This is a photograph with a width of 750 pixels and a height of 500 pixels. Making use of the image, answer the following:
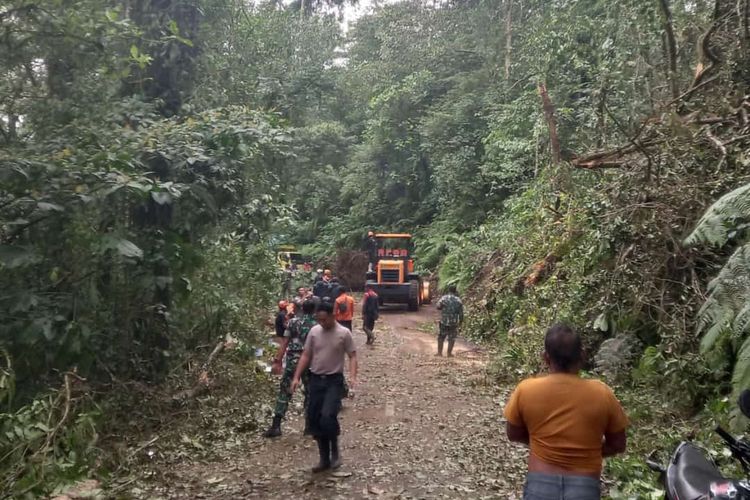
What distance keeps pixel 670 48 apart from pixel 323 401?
25.1 ft

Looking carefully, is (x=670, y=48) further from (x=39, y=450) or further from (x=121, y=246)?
(x=39, y=450)

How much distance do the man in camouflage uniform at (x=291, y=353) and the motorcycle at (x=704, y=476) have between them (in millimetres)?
4648

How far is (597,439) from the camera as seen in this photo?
10.5 feet

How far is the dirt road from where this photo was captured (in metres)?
6.12

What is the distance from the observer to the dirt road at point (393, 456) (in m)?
6.12

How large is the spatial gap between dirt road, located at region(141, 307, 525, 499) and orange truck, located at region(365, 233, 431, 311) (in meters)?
11.4

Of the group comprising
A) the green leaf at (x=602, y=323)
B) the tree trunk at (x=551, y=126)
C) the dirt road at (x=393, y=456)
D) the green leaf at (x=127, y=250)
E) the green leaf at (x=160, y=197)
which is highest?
the tree trunk at (x=551, y=126)

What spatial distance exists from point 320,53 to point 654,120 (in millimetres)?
20944

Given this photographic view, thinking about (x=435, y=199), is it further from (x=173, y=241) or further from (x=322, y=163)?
(x=173, y=241)

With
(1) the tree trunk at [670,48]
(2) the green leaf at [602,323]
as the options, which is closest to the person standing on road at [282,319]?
(2) the green leaf at [602,323]

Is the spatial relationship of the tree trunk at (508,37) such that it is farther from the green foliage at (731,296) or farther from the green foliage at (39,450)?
the green foliage at (39,450)

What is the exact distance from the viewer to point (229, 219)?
9.62 meters

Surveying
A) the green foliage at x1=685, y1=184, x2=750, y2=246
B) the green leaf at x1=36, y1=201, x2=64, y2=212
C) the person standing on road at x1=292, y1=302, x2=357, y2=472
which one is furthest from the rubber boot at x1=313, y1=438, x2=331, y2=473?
the green foliage at x1=685, y1=184, x2=750, y2=246

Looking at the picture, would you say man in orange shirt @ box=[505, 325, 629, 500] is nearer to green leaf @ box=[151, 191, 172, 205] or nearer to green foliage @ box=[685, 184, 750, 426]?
green foliage @ box=[685, 184, 750, 426]
